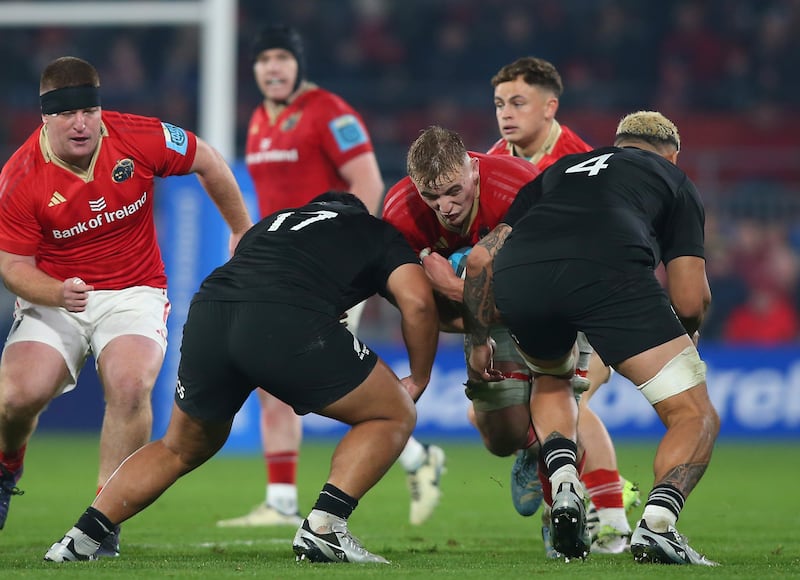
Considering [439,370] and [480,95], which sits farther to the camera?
[480,95]

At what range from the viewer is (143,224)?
6.41 metres

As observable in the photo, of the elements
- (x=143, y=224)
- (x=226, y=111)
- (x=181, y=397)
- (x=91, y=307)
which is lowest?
(x=181, y=397)

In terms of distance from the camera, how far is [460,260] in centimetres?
595

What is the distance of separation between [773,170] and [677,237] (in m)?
11.9

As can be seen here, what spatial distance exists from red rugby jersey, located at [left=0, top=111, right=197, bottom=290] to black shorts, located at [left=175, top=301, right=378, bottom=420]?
1129 mm

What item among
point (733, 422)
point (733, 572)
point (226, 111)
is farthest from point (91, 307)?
point (733, 422)

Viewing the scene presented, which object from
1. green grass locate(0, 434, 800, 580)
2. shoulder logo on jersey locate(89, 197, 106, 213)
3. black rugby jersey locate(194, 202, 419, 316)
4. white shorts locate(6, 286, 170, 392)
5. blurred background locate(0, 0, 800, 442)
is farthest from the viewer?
blurred background locate(0, 0, 800, 442)

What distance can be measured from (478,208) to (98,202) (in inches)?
69.2

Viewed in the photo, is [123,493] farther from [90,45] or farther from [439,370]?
[90,45]

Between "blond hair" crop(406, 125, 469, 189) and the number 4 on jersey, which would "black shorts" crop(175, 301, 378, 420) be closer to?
"blond hair" crop(406, 125, 469, 189)

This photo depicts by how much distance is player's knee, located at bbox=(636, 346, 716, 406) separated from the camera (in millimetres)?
5094

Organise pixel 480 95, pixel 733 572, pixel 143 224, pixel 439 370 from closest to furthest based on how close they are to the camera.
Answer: pixel 733 572 < pixel 143 224 < pixel 439 370 < pixel 480 95

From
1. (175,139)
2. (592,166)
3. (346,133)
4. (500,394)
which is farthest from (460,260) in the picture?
(346,133)

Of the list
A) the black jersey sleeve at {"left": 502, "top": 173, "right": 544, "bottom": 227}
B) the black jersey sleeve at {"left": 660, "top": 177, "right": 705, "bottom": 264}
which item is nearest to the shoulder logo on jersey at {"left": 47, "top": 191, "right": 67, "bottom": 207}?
the black jersey sleeve at {"left": 502, "top": 173, "right": 544, "bottom": 227}
